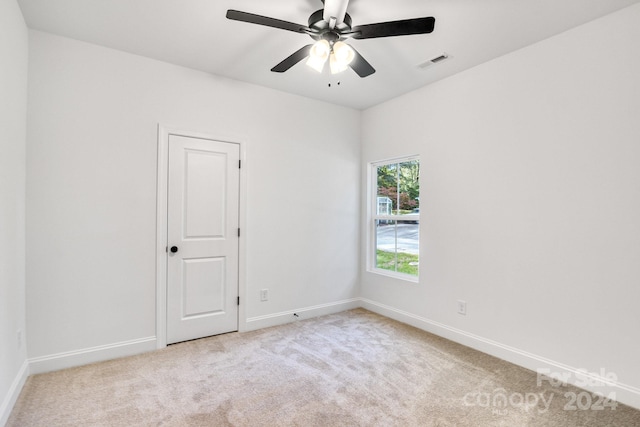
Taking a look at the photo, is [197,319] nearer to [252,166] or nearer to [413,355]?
[252,166]

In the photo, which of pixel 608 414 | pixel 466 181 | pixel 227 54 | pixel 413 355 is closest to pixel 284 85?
pixel 227 54

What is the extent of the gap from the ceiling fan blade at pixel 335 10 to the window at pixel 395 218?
2108mm

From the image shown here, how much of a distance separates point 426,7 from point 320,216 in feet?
8.09

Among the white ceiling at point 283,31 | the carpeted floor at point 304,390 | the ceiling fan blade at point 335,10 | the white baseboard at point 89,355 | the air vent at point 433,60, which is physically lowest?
the carpeted floor at point 304,390

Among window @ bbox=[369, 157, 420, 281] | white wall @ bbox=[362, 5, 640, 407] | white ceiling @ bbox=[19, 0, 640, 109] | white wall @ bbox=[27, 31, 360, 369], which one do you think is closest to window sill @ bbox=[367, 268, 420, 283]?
window @ bbox=[369, 157, 420, 281]

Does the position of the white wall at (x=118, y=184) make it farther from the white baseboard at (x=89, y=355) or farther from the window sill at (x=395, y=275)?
the window sill at (x=395, y=275)

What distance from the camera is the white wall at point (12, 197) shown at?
1959mm

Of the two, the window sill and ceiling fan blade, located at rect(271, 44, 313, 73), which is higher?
ceiling fan blade, located at rect(271, 44, 313, 73)

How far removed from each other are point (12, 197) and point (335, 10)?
96.2 inches

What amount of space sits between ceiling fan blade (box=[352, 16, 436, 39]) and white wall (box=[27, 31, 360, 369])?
1.83m

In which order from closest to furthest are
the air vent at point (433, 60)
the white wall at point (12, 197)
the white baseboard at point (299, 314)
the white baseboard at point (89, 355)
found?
the white wall at point (12, 197) < the white baseboard at point (89, 355) < the air vent at point (433, 60) < the white baseboard at point (299, 314)

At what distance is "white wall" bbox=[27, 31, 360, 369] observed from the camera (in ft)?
8.41

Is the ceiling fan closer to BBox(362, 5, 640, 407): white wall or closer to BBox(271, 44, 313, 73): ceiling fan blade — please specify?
BBox(271, 44, 313, 73): ceiling fan blade

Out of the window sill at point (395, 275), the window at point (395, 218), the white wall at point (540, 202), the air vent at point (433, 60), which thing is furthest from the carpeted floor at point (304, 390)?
the air vent at point (433, 60)
